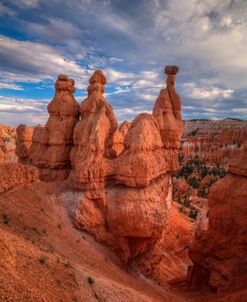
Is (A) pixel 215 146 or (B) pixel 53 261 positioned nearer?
(B) pixel 53 261

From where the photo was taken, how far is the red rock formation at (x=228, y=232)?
14.9m

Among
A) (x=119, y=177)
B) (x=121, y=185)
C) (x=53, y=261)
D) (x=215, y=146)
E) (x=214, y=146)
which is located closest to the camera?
(x=53, y=261)

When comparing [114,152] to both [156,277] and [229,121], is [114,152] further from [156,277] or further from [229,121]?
[229,121]

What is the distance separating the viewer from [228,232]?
16.0 m

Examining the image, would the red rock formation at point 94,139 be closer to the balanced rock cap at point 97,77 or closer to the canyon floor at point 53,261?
the balanced rock cap at point 97,77

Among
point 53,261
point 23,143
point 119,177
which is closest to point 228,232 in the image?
point 119,177

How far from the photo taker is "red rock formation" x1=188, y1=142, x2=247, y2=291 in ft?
48.7

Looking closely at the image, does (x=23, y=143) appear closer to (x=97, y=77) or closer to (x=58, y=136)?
(x=58, y=136)

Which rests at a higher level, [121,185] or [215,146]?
[121,185]

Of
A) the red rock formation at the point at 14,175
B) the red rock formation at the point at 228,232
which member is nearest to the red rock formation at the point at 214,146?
the red rock formation at the point at 228,232

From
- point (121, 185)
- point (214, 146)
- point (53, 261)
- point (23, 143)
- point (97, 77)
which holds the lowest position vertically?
point (214, 146)

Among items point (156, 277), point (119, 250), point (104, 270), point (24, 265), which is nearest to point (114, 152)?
point (119, 250)

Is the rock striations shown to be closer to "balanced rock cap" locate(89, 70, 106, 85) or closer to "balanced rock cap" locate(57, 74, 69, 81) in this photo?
"balanced rock cap" locate(89, 70, 106, 85)

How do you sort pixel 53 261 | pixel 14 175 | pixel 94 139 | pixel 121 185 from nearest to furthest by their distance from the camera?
pixel 53 261, pixel 14 175, pixel 94 139, pixel 121 185
